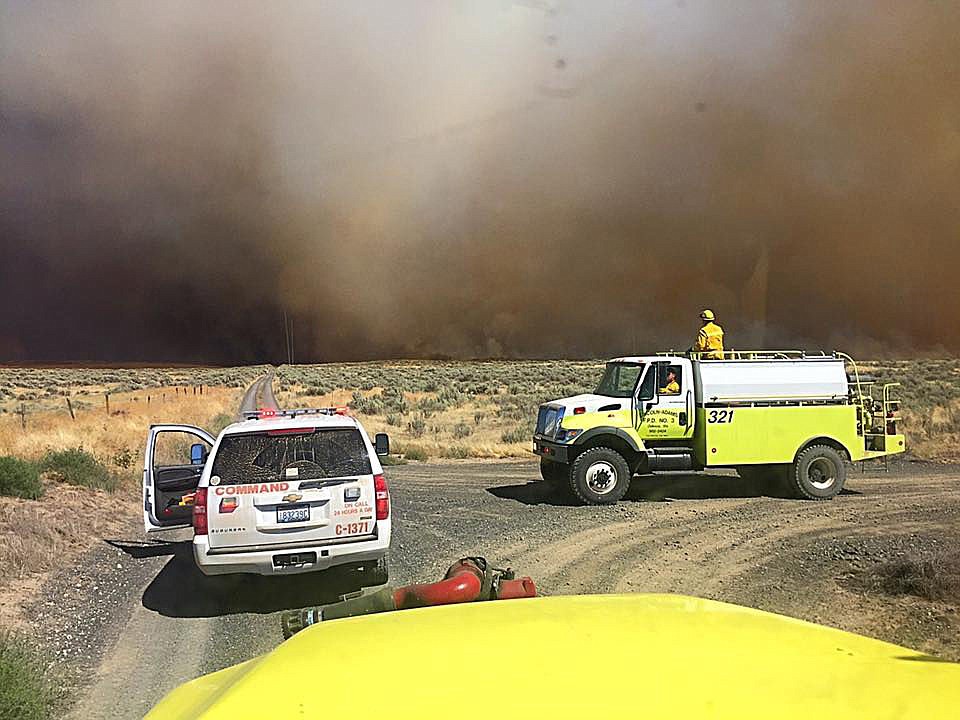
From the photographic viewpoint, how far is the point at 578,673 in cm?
182

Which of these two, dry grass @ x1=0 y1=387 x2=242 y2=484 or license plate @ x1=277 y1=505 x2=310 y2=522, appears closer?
license plate @ x1=277 y1=505 x2=310 y2=522

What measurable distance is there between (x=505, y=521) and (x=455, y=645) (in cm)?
918

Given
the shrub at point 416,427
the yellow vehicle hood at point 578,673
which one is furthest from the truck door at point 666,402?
the shrub at point 416,427

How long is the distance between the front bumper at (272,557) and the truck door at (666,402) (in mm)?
6453

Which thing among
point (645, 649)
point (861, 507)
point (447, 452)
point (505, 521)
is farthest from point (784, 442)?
point (645, 649)

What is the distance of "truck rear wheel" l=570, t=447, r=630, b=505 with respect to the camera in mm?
12438

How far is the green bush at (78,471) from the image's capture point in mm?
13289

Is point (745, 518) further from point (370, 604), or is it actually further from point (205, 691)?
point (205, 691)

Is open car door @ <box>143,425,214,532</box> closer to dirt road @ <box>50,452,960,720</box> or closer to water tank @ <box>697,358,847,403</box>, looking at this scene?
dirt road @ <box>50,452,960,720</box>

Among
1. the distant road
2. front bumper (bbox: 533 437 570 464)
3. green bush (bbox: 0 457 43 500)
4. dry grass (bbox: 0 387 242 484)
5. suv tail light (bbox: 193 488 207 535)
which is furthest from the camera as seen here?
the distant road

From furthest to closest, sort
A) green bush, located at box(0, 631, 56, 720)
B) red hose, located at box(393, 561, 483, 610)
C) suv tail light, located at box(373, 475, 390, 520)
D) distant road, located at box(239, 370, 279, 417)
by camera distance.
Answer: distant road, located at box(239, 370, 279, 417)
suv tail light, located at box(373, 475, 390, 520)
green bush, located at box(0, 631, 56, 720)
red hose, located at box(393, 561, 483, 610)

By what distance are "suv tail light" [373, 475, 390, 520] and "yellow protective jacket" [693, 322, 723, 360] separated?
7264mm

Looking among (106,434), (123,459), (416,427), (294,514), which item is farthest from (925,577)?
(416,427)

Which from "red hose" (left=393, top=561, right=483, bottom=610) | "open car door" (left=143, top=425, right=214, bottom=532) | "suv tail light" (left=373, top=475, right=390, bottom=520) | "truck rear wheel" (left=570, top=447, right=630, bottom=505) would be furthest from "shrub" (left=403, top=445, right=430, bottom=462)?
"red hose" (left=393, top=561, right=483, bottom=610)
